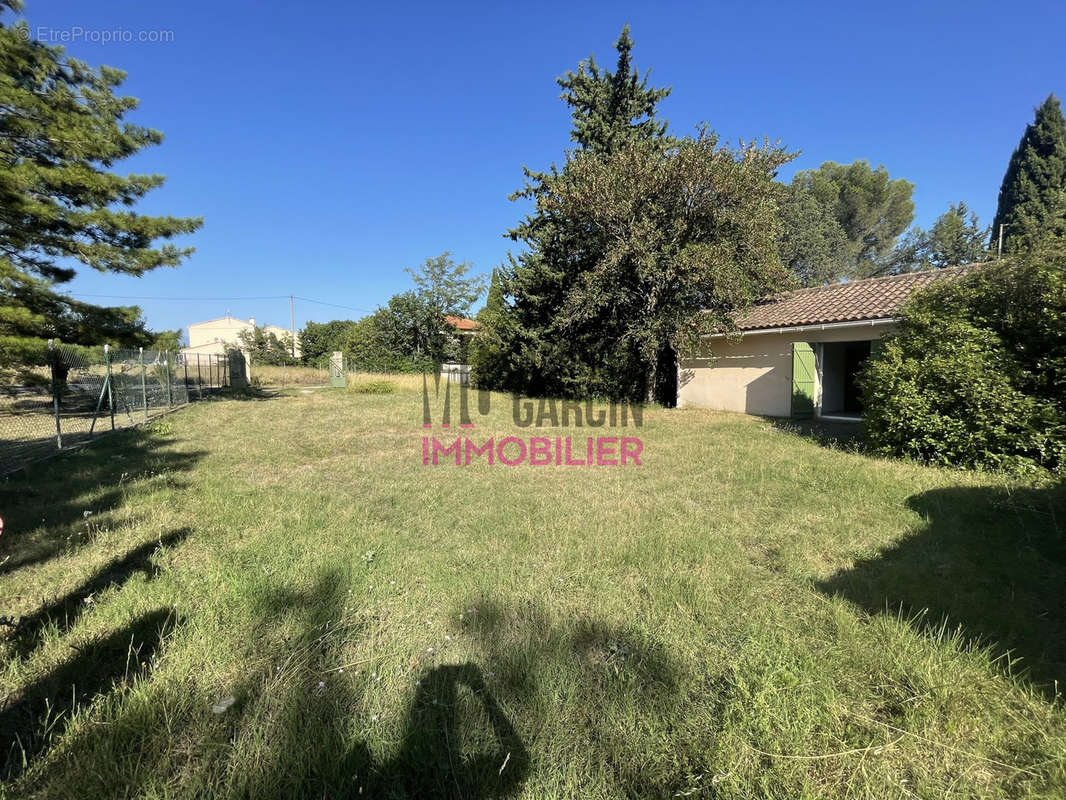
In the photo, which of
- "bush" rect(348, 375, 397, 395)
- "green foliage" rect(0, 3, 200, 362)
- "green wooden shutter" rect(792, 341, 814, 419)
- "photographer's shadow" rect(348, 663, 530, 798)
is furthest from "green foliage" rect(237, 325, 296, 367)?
"photographer's shadow" rect(348, 663, 530, 798)

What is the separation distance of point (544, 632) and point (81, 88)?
15511 mm

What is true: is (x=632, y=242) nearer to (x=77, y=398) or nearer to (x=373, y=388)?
(x=373, y=388)

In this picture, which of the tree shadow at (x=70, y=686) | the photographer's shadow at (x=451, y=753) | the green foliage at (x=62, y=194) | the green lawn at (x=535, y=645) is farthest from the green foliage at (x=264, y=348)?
the photographer's shadow at (x=451, y=753)

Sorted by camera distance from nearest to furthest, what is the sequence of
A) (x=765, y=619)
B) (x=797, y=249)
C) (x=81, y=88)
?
(x=765, y=619) < (x=81, y=88) < (x=797, y=249)

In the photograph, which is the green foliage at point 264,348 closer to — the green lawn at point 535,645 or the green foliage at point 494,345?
the green foliage at point 494,345

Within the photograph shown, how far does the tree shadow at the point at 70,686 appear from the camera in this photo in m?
1.51

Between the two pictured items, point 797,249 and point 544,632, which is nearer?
point 544,632

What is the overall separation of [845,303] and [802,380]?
2.10 metres

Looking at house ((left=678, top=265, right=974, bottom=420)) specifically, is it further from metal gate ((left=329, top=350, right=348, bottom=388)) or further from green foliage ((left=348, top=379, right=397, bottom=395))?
metal gate ((left=329, top=350, right=348, bottom=388))

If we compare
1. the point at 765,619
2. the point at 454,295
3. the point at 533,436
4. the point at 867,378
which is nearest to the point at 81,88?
the point at 533,436

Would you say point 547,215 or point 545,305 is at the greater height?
point 547,215

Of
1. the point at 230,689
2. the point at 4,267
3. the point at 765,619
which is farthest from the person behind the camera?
the point at 4,267

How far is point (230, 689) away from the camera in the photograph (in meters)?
1.78

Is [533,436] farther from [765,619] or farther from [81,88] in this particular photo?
[81,88]
